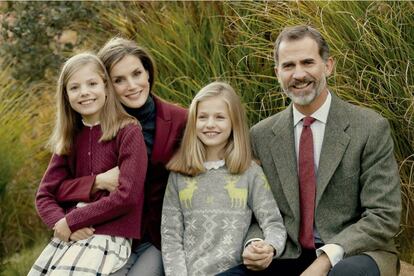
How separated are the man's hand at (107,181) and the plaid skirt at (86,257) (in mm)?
220

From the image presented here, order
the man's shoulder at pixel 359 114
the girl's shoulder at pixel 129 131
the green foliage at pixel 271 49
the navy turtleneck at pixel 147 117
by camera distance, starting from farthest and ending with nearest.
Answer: the green foliage at pixel 271 49 < the navy turtleneck at pixel 147 117 < the girl's shoulder at pixel 129 131 < the man's shoulder at pixel 359 114

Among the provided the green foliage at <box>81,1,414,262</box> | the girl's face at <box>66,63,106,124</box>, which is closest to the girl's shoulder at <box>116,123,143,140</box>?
the girl's face at <box>66,63,106,124</box>

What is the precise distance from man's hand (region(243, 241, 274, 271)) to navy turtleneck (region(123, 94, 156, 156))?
0.78 meters

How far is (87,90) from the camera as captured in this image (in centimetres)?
419

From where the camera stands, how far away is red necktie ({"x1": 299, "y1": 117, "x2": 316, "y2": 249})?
410 centimetres

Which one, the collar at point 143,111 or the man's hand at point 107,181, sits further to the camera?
the collar at point 143,111

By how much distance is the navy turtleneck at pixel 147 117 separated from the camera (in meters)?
4.43

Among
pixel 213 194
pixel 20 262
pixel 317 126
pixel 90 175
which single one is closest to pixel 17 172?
pixel 20 262

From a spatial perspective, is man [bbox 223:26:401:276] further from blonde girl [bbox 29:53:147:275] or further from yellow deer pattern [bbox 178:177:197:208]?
blonde girl [bbox 29:53:147:275]

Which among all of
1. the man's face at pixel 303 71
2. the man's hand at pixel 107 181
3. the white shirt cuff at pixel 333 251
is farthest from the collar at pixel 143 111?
the white shirt cuff at pixel 333 251

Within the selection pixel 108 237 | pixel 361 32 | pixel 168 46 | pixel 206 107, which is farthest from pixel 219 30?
pixel 108 237

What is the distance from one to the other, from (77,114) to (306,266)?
131 centimetres

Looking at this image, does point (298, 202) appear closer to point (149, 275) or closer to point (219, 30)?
point (149, 275)

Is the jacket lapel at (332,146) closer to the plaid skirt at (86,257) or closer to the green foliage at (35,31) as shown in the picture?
the plaid skirt at (86,257)
